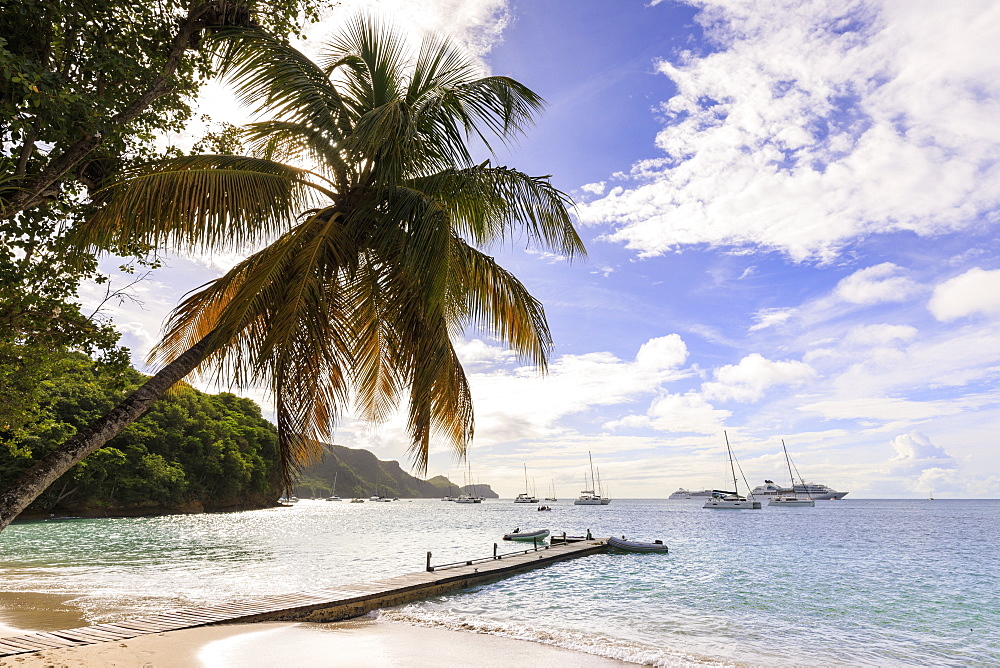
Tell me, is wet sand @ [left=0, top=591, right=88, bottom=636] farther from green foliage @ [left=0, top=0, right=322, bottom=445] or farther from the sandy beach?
green foliage @ [left=0, top=0, right=322, bottom=445]

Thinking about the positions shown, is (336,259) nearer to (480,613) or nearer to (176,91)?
(176,91)

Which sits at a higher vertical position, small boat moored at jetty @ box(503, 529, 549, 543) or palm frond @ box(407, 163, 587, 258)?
palm frond @ box(407, 163, 587, 258)

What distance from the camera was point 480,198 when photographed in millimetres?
7887

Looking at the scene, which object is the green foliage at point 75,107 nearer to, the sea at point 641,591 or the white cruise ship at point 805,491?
the sea at point 641,591

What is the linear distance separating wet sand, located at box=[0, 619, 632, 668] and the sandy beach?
0.01 meters

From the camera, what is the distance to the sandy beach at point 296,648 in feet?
Answer: 25.3

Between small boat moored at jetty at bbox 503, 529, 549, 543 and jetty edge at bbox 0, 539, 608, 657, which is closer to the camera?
jetty edge at bbox 0, 539, 608, 657

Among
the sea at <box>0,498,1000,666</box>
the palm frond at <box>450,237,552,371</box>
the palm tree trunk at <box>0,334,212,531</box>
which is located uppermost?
the palm frond at <box>450,237,552,371</box>

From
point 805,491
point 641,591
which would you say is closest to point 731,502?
point 805,491

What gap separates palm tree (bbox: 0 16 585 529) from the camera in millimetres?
6086

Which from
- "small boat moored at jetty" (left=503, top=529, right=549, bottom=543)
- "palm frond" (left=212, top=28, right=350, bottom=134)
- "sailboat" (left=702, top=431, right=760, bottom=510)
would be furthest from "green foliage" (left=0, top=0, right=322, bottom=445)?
"sailboat" (left=702, top=431, right=760, bottom=510)

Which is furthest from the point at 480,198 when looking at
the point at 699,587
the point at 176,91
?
the point at 699,587

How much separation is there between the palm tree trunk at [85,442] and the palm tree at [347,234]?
26 mm

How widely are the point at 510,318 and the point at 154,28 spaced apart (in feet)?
18.0
